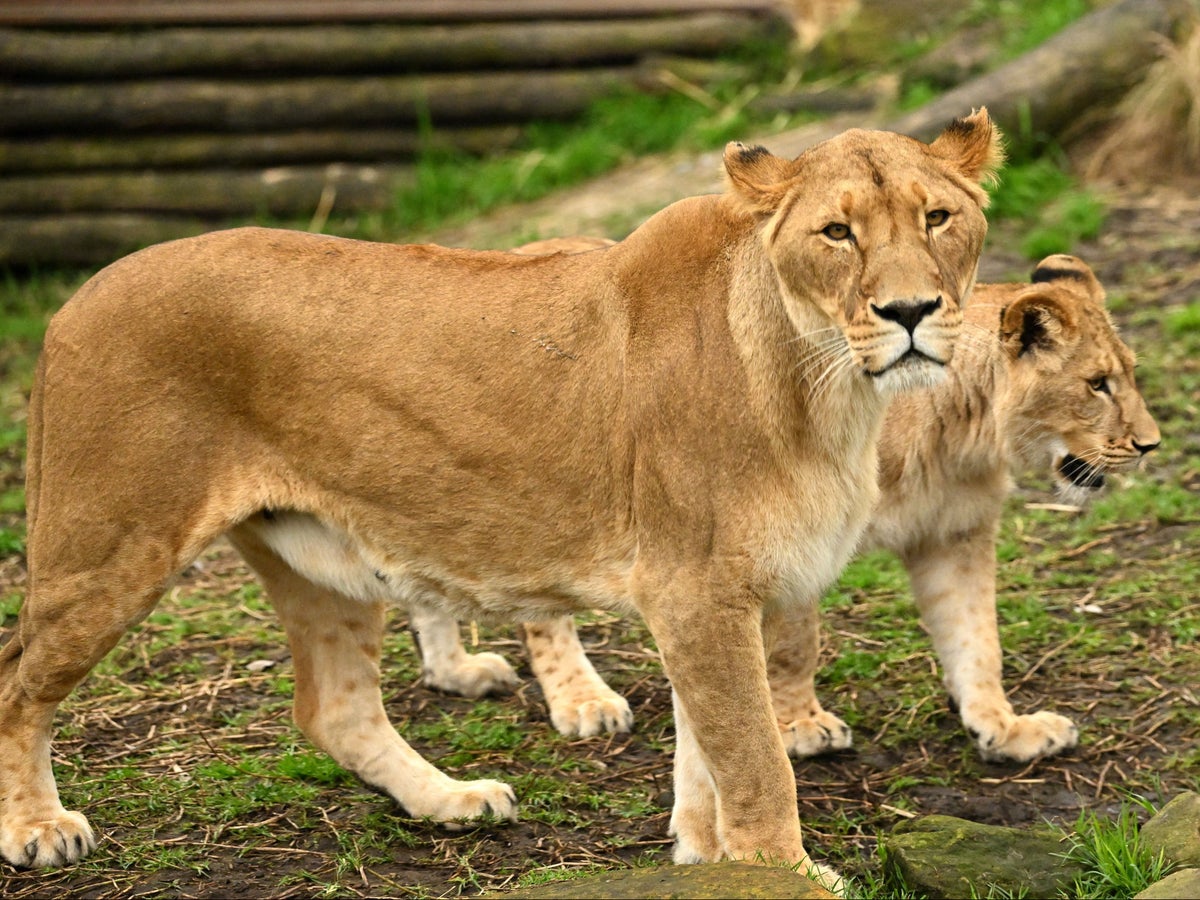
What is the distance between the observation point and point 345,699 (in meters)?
4.60

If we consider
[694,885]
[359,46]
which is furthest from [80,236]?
[694,885]

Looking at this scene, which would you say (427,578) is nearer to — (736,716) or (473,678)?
(736,716)

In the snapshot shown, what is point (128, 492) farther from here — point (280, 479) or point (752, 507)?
point (752, 507)

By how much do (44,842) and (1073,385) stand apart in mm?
3186

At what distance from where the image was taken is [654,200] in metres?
9.66

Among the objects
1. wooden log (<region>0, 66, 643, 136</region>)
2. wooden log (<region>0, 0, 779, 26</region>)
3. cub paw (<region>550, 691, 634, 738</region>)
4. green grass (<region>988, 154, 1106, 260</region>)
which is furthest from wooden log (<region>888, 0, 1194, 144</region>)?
cub paw (<region>550, 691, 634, 738</region>)

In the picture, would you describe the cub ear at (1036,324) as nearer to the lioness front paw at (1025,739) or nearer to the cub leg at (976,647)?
the cub leg at (976,647)

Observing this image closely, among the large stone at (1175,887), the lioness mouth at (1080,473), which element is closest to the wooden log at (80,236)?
the lioness mouth at (1080,473)

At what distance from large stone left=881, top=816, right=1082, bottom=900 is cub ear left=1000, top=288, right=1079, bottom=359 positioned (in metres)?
1.53

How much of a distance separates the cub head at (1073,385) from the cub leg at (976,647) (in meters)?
0.37

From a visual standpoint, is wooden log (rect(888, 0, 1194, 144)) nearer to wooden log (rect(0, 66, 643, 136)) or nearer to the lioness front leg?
wooden log (rect(0, 66, 643, 136))

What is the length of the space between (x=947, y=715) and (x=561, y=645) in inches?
49.4

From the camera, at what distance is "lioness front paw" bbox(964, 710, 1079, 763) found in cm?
490

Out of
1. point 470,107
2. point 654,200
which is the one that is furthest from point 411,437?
point 470,107
